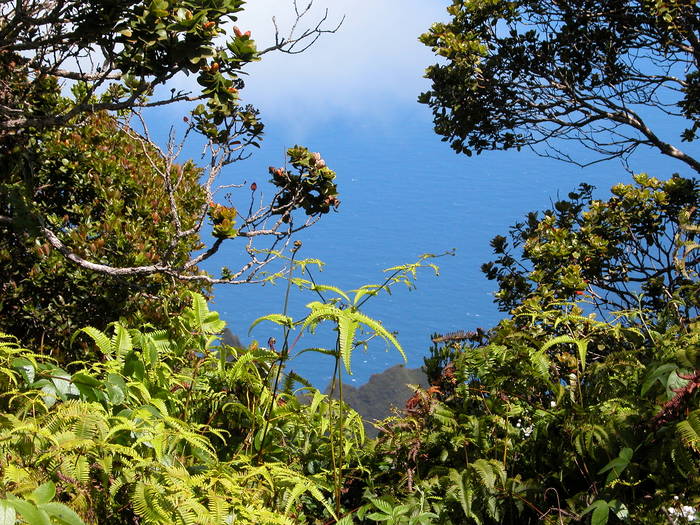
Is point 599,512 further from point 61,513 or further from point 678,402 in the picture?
point 61,513

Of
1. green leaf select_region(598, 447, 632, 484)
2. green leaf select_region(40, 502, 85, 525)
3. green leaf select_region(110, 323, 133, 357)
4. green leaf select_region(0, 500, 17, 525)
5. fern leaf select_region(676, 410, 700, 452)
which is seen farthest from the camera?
green leaf select_region(110, 323, 133, 357)

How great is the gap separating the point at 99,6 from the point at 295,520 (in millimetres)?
3518

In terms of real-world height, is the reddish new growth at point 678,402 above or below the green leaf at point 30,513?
above

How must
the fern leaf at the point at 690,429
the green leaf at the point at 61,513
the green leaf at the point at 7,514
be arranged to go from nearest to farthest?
the green leaf at the point at 7,514, the green leaf at the point at 61,513, the fern leaf at the point at 690,429

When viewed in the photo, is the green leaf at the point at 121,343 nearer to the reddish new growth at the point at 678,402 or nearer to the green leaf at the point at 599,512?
the green leaf at the point at 599,512

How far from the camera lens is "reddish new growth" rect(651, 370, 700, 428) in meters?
Answer: 2.55

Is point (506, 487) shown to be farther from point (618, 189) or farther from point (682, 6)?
point (682, 6)

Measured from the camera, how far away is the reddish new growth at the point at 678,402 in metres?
2.55

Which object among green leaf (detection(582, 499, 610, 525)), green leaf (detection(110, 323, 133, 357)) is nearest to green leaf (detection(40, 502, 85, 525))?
green leaf (detection(110, 323, 133, 357))

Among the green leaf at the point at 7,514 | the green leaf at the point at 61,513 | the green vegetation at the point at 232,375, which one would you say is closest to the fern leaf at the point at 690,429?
the green vegetation at the point at 232,375

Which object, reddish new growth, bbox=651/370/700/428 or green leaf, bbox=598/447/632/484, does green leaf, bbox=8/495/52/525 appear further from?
reddish new growth, bbox=651/370/700/428

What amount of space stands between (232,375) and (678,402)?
182 centimetres

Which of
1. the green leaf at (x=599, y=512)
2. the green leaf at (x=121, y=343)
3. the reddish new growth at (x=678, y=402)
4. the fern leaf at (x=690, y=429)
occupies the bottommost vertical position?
the green leaf at (x=599, y=512)

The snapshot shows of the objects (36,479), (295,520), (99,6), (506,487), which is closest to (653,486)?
(506,487)
